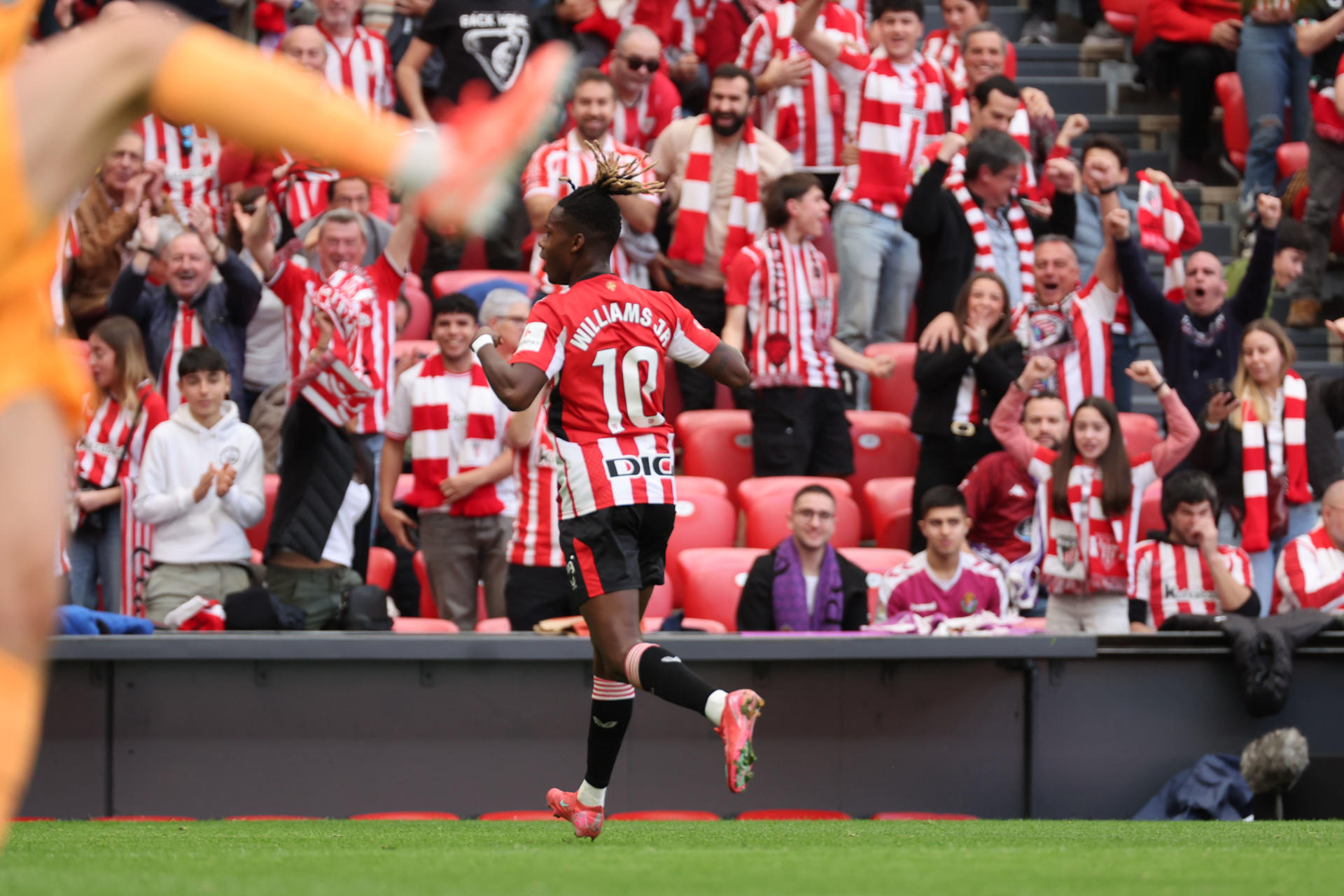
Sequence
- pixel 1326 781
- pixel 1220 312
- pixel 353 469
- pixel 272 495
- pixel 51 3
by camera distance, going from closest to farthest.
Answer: pixel 1326 781
pixel 353 469
pixel 272 495
pixel 1220 312
pixel 51 3

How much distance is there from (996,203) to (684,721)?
4193mm

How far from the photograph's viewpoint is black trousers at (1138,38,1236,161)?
12938 millimetres

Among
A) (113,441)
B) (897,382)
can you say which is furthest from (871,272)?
(113,441)

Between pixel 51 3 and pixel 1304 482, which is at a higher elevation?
pixel 51 3

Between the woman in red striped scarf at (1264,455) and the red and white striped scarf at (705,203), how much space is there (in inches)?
118

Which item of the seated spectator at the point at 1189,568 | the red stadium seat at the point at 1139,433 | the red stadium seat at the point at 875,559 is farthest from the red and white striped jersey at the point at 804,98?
the seated spectator at the point at 1189,568

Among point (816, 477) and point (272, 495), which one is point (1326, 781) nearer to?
point (816, 477)

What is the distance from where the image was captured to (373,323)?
8992mm

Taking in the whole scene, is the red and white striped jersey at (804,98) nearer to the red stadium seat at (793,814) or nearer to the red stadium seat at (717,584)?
the red stadium seat at (717,584)

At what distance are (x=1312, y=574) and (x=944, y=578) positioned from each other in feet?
5.84

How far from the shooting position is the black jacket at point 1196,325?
9742 mm

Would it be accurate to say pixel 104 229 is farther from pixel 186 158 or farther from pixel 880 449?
pixel 880 449

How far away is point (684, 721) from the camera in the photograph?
25.6ft

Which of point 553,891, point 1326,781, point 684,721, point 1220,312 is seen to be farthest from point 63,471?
point 1220,312
